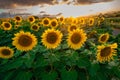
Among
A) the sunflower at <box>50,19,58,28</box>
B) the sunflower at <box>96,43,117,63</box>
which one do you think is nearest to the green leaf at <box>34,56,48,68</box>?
the sunflower at <box>96,43,117,63</box>

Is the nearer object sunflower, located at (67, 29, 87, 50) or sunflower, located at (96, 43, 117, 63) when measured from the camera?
sunflower, located at (96, 43, 117, 63)

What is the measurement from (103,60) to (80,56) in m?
0.34

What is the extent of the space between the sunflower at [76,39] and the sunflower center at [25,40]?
0.62 m

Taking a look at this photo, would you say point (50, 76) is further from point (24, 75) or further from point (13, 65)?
point (13, 65)

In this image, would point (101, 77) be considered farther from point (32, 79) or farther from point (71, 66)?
point (32, 79)

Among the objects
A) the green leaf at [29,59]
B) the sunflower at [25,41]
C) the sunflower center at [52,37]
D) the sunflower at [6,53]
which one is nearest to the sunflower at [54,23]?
the sunflower at [6,53]

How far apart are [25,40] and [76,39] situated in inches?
32.1

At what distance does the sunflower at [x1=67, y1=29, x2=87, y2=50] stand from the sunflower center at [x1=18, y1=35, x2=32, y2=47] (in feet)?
2.04

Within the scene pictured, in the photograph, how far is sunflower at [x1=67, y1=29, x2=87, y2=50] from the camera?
5.12 metres

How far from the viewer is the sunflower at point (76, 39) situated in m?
5.12

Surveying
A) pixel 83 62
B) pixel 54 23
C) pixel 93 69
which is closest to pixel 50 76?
pixel 83 62

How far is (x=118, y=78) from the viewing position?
201 inches

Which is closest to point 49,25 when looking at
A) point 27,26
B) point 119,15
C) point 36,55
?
point 27,26

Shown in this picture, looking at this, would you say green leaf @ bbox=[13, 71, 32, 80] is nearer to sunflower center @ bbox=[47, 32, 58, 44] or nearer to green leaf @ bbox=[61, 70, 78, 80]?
green leaf @ bbox=[61, 70, 78, 80]
